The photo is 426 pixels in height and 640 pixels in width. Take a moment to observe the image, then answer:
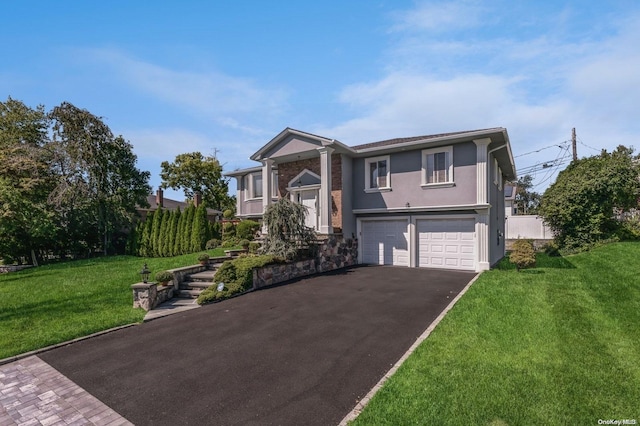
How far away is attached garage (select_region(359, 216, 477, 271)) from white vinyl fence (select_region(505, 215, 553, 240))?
11.3 metres

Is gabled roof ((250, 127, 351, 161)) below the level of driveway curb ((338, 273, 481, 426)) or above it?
above

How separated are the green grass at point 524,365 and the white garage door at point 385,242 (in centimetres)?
594

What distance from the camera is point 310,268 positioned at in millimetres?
11672

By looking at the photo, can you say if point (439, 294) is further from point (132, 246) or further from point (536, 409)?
point (132, 246)

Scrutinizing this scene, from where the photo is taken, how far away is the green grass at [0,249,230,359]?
5938 millimetres

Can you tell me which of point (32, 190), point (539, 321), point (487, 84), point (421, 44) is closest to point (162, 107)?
point (421, 44)

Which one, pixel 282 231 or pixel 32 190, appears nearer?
pixel 282 231

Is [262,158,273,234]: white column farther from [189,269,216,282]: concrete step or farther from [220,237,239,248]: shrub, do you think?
[189,269,216,282]: concrete step

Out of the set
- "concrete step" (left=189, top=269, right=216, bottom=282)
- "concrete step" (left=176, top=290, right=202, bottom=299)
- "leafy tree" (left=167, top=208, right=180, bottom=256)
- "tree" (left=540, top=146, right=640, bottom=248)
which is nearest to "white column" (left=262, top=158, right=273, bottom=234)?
"concrete step" (left=189, top=269, right=216, bottom=282)

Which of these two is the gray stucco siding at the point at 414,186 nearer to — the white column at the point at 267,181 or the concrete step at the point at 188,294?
the white column at the point at 267,181

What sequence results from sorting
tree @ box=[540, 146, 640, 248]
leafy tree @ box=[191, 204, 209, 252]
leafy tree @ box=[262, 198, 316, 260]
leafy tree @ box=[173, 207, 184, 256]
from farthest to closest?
leafy tree @ box=[173, 207, 184, 256] → leafy tree @ box=[191, 204, 209, 252] → tree @ box=[540, 146, 640, 248] → leafy tree @ box=[262, 198, 316, 260]

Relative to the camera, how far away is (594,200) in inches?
581

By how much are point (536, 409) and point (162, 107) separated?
43.9ft

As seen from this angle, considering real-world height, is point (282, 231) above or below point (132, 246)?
above
